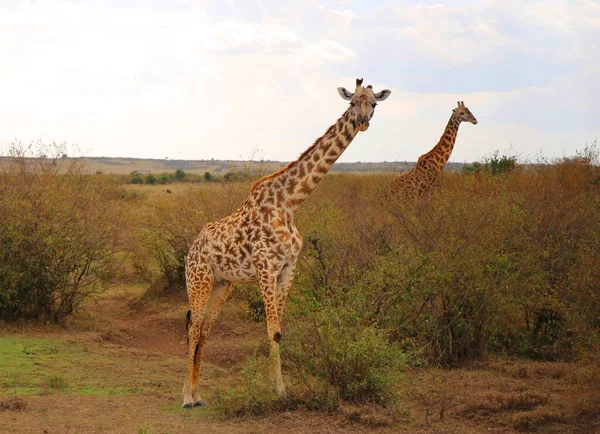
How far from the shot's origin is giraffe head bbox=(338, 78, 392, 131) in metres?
9.14

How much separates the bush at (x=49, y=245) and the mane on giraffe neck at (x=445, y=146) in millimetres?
5539

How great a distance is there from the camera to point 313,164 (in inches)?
373

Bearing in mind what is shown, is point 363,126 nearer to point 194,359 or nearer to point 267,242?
point 267,242

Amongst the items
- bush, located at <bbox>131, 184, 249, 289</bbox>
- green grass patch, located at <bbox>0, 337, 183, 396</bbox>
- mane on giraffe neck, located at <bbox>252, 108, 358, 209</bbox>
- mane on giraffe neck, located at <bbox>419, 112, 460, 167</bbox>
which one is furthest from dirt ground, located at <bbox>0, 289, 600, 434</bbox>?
mane on giraffe neck, located at <bbox>419, 112, 460, 167</bbox>

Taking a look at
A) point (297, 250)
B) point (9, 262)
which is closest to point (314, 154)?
point (297, 250)

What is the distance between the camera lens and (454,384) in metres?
9.84

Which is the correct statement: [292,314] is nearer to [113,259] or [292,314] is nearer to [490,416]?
[490,416]

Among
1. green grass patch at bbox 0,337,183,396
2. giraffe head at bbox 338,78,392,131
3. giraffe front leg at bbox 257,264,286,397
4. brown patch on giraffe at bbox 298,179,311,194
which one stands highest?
giraffe head at bbox 338,78,392,131

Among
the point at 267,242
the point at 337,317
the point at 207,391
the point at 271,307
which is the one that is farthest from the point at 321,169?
the point at 207,391

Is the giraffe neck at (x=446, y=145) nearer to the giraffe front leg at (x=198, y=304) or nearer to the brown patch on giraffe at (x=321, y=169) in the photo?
the brown patch on giraffe at (x=321, y=169)

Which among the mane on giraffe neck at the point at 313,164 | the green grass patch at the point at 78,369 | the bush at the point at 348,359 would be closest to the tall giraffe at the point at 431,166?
the mane on giraffe neck at the point at 313,164

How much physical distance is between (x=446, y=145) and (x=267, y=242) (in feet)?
24.2

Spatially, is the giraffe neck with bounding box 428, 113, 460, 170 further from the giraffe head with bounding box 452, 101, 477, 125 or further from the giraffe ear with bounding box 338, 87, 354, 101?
the giraffe ear with bounding box 338, 87, 354, 101

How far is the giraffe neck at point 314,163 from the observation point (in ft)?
30.8
